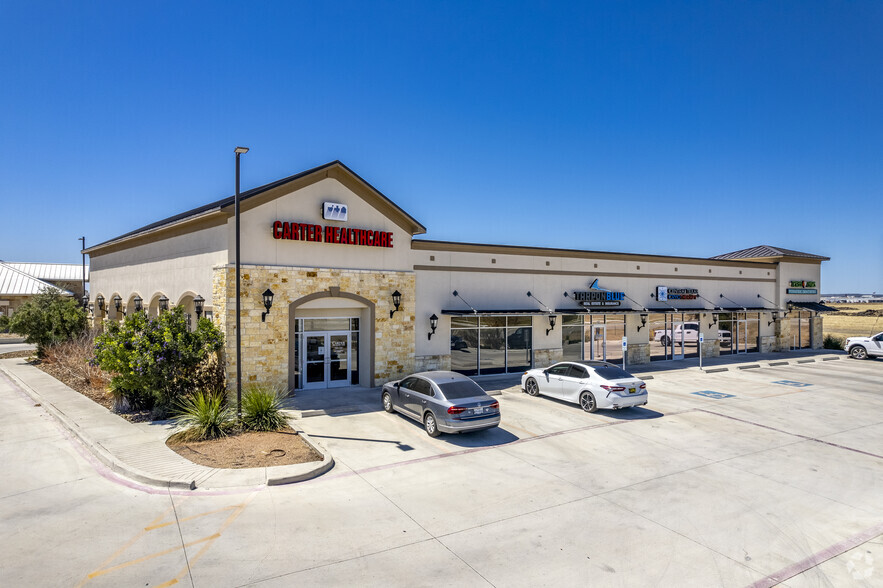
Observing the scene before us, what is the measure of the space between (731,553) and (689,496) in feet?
6.84

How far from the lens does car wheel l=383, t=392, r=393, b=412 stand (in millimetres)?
15086

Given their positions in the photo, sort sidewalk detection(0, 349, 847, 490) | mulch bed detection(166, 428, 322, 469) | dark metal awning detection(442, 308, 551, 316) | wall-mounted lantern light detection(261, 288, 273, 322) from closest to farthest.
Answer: sidewalk detection(0, 349, 847, 490) < mulch bed detection(166, 428, 322, 469) < wall-mounted lantern light detection(261, 288, 273, 322) < dark metal awning detection(442, 308, 551, 316)

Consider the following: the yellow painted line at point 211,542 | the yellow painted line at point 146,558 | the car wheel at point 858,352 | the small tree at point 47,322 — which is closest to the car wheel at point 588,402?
the yellow painted line at point 211,542

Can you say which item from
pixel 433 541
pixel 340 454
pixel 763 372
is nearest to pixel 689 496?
pixel 433 541

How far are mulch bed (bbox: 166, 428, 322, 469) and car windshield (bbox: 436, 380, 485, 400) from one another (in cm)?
345

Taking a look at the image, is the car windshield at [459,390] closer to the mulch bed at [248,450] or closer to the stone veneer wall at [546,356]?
the mulch bed at [248,450]

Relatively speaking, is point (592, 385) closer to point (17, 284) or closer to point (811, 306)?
point (811, 306)

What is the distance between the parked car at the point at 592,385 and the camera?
15250mm

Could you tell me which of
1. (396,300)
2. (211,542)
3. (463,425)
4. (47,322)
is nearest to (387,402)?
(463,425)

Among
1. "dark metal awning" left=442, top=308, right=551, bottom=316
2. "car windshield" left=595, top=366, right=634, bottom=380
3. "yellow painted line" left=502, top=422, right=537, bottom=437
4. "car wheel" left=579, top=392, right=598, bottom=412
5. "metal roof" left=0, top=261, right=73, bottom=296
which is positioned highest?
"metal roof" left=0, top=261, right=73, bottom=296

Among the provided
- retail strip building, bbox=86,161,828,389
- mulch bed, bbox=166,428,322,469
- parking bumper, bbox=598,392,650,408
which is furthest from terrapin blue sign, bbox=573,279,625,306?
mulch bed, bbox=166,428,322,469

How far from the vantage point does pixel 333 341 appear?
18531mm

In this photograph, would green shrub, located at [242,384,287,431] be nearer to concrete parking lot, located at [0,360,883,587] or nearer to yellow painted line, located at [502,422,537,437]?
concrete parking lot, located at [0,360,883,587]

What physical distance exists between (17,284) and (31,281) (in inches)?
44.1
